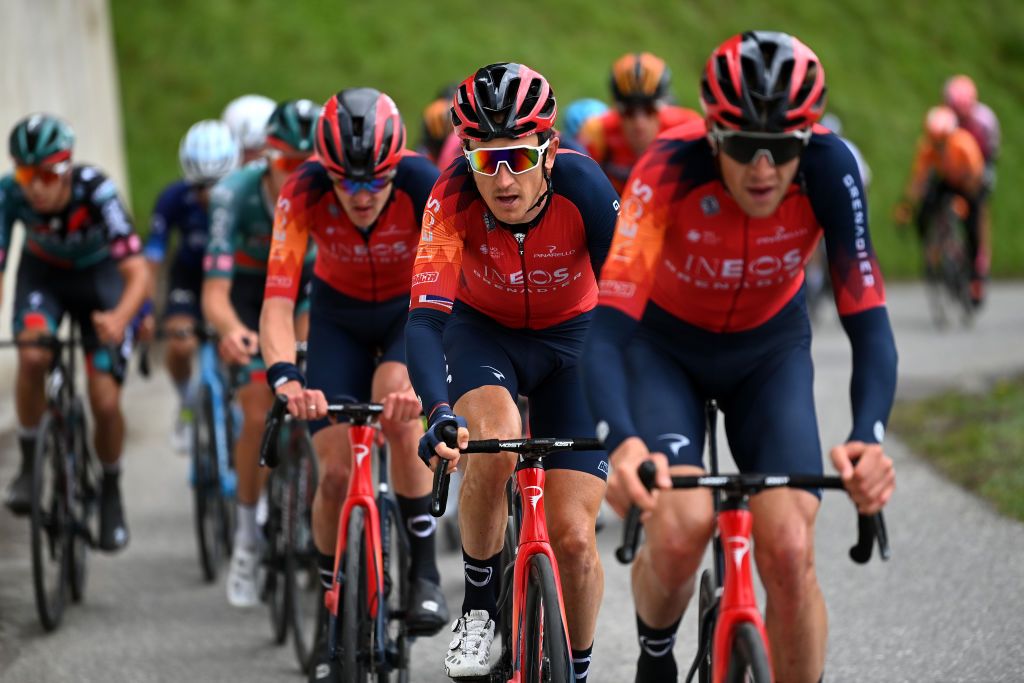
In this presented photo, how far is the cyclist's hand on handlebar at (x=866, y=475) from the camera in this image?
11.2 feet

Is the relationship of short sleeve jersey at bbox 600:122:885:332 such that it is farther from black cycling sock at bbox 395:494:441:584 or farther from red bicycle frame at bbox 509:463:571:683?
black cycling sock at bbox 395:494:441:584

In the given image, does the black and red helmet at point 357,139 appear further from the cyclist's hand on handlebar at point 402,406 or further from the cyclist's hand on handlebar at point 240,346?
the cyclist's hand on handlebar at point 240,346

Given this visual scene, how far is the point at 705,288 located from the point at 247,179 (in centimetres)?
351

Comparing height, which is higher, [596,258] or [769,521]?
[596,258]

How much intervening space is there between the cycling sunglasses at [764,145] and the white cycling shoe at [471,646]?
5.56 ft

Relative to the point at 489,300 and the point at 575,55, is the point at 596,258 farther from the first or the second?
the point at 575,55

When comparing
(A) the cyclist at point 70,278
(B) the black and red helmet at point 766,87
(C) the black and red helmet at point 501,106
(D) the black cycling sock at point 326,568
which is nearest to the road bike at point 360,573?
(D) the black cycling sock at point 326,568

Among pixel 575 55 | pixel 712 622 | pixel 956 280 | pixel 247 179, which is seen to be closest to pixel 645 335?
pixel 712 622

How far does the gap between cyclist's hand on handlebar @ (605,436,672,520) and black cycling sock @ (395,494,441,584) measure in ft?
6.03

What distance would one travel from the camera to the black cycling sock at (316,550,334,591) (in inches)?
209

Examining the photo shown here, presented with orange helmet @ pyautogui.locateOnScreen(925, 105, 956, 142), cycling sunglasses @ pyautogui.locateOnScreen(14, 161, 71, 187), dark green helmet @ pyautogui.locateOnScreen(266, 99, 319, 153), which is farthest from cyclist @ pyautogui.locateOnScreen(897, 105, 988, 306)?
cycling sunglasses @ pyautogui.locateOnScreen(14, 161, 71, 187)

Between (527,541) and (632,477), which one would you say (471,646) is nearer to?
(527,541)

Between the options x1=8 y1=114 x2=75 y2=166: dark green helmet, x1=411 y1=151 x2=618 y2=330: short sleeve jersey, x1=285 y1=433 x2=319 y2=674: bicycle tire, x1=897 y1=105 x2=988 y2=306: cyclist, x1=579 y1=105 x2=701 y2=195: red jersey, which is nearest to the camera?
x1=411 y1=151 x2=618 y2=330: short sleeve jersey

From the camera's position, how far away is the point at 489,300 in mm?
4711
